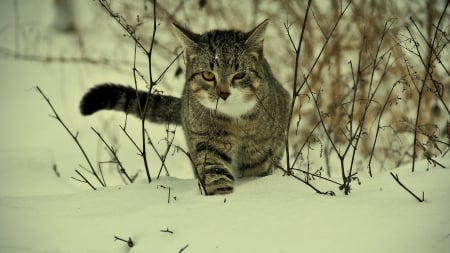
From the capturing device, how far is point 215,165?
3.13 metres

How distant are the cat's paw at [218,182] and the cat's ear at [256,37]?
86cm

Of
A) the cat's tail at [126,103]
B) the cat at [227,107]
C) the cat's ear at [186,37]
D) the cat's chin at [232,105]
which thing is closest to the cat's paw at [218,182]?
the cat at [227,107]

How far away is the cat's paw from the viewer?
2.96m

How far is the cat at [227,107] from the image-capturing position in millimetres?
3117

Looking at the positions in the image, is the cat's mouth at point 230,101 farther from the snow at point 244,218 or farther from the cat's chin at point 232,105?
the snow at point 244,218

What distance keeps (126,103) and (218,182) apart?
123 centimetres

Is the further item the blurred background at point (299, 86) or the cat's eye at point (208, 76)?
the blurred background at point (299, 86)

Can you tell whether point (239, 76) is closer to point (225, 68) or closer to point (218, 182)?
point (225, 68)

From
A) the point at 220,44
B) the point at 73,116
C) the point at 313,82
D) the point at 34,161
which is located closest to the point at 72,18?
the point at 73,116

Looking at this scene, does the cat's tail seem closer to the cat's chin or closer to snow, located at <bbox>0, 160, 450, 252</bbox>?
the cat's chin

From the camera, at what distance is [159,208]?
2.62 meters

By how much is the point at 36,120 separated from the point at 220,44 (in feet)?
13.6

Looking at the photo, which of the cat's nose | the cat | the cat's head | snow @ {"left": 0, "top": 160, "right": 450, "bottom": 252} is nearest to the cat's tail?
the cat

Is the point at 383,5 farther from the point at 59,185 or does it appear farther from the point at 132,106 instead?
the point at 59,185
